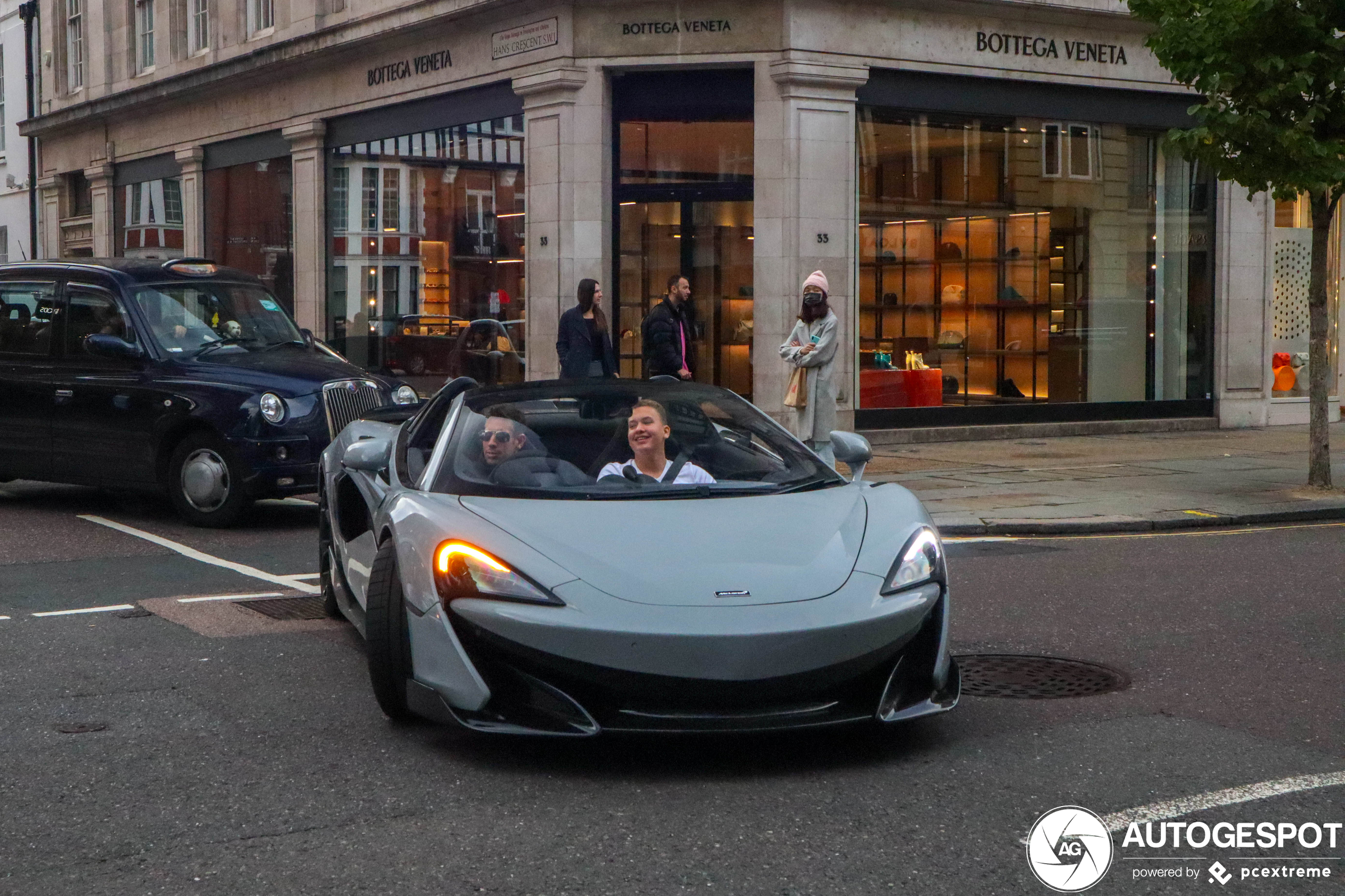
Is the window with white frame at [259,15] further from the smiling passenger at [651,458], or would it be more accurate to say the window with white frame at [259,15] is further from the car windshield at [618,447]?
the smiling passenger at [651,458]

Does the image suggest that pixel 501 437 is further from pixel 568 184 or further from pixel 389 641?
pixel 568 184

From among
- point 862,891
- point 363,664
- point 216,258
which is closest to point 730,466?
point 363,664

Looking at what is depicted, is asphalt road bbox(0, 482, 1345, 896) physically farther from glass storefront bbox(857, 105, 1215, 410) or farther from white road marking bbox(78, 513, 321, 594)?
glass storefront bbox(857, 105, 1215, 410)

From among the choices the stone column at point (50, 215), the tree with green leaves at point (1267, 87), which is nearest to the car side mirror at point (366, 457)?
the tree with green leaves at point (1267, 87)

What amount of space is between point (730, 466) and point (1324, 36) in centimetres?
932

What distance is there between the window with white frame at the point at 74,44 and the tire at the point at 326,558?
2847cm

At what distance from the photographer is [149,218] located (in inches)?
1188

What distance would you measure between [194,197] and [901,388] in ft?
48.6

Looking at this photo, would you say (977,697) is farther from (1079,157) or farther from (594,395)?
(1079,157)

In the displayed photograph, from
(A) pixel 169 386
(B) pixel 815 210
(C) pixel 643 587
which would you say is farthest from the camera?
(B) pixel 815 210

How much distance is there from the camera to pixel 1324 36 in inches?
513

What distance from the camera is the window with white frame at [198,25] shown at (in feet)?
92.5

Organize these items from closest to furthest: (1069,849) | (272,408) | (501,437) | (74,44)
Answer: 1. (1069,849)
2. (501,437)
3. (272,408)
4. (74,44)

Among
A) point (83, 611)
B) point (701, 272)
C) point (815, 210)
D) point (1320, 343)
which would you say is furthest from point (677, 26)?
point (83, 611)
